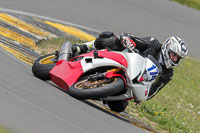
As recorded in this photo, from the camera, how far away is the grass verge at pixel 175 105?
780 centimetres

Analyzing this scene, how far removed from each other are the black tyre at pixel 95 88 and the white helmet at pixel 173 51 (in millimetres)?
1054

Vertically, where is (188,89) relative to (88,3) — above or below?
below

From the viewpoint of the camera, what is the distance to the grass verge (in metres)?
7.80

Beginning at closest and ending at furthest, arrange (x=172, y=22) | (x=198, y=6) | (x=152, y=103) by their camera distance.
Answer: (x=152, y=103)
(x=172, y=22)
(x=198, y=6)

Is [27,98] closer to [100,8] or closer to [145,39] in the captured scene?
[145,39]

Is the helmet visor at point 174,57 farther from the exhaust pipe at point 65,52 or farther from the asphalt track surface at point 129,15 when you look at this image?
the asphalt track surface at point 129,15

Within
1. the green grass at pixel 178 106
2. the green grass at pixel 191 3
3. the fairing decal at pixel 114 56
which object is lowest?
the green grass at pixel 178 106

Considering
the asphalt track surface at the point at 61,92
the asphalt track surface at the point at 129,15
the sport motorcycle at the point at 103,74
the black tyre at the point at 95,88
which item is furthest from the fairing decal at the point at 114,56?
the asphalt track surface at the point at 129,15

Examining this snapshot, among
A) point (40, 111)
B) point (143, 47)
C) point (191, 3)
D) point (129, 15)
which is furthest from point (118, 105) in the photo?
point (191, 3)

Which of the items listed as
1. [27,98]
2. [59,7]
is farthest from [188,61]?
Answer: [27,98]

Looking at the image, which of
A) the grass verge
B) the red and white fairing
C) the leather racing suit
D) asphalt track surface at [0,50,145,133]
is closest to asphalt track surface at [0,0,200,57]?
the grass verge

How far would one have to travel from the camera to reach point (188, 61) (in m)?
13.9

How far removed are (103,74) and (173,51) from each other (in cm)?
129

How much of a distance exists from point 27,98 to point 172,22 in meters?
11.6
